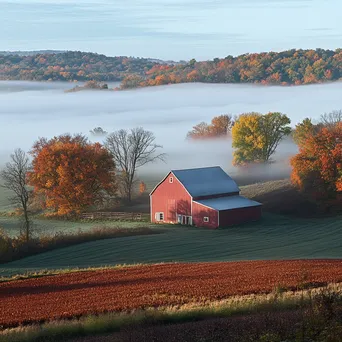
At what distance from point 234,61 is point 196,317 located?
157 m

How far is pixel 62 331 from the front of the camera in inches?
619

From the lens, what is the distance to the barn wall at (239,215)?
51781 mm

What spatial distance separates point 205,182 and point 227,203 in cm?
308

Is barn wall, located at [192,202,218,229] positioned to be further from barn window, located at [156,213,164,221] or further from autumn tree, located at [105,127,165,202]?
autumn tree, located at [105,127,165,202]

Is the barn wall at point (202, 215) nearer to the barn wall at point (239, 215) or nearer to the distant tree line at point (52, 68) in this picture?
the barn wall at point (239, 215)

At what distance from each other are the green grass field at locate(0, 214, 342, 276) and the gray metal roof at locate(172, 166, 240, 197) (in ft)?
13.7

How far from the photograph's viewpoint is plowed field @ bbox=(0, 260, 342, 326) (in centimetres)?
1939

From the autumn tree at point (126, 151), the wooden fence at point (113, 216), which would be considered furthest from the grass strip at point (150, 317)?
the autumn tree at point (126, 151)

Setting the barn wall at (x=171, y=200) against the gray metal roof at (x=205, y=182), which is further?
the gray metal roof at (x=205, y=182)

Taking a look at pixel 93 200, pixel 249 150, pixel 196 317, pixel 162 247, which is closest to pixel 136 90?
pixel 249 150

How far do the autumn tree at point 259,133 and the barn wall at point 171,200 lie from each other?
32365 mm

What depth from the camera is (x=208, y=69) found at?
17800cm

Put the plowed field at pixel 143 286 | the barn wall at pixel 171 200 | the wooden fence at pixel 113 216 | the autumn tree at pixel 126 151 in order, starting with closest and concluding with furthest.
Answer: the plowed field at pixel 143 286 → the barn wall at pixel 171 200 → the wooden fence at pixel 113 216 → the autumn tree at pixel 126 151

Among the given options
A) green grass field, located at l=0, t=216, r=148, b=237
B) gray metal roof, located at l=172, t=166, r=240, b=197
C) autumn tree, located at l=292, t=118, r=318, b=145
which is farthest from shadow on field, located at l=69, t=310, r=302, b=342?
autumn tree, located at l=292, t=118, r=318, b=145
